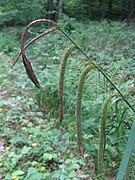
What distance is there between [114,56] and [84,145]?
358 centimetres

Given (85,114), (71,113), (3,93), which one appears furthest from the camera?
(3,93)

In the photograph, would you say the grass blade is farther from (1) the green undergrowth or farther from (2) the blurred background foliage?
(2) the blurred background foliage

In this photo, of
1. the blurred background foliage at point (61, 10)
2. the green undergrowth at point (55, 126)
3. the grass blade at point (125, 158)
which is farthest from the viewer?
the blurred background foliage at point (61, 10)

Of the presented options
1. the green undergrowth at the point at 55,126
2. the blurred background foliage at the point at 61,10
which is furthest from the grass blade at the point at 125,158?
the blurred background foliage at the point at 61,10

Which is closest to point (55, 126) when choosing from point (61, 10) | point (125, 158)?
point (125, 158)

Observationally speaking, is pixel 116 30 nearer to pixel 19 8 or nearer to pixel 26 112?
pixel 19 8

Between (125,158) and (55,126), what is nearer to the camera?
(125,158)

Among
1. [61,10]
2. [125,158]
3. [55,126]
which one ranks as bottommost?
[55,126]

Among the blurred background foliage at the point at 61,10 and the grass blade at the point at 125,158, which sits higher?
the blurred background foliage at the point at 61,10

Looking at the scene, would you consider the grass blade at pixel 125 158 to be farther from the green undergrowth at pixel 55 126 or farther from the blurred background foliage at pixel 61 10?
the blurred background foliage at pixel 61 10

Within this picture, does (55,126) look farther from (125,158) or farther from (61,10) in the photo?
(61,10)

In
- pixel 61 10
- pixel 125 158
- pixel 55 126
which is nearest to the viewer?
pixel 125 158

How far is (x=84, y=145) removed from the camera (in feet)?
7.36

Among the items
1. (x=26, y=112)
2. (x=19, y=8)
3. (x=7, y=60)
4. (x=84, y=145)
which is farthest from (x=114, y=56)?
(x=19, y=8)
